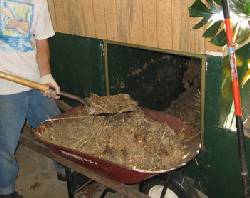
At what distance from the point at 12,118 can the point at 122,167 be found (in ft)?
5.65

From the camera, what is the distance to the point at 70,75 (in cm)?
574

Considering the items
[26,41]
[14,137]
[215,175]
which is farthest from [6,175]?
[215,175]

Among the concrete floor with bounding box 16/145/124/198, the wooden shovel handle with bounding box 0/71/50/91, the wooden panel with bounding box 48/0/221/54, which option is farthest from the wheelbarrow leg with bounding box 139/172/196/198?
the wooden shovel handle with bounding box 0/71/50/91

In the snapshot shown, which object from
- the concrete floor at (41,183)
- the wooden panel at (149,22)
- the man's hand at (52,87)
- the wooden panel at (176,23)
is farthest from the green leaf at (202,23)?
the concrete floor at (41,183)

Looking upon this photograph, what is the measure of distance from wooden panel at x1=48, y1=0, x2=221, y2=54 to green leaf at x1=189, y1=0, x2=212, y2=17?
19cm

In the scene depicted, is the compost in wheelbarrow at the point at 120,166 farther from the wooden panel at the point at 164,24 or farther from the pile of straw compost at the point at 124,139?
the wooden panel at the point at 164,24

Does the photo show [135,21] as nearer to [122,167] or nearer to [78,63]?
[78,63]

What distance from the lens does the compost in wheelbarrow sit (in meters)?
3.31

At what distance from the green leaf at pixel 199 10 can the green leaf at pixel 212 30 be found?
0.12 meters

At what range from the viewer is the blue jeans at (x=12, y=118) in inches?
169

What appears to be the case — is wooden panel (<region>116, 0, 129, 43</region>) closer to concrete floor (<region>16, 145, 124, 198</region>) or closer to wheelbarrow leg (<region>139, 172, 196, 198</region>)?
wheelbarrow leg (<region>139, 172, 196, 198</region>)

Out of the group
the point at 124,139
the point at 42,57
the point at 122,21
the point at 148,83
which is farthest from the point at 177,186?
the point at 148,83

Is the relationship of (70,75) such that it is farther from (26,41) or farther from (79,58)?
(26,41)

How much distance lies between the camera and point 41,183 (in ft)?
17.5
